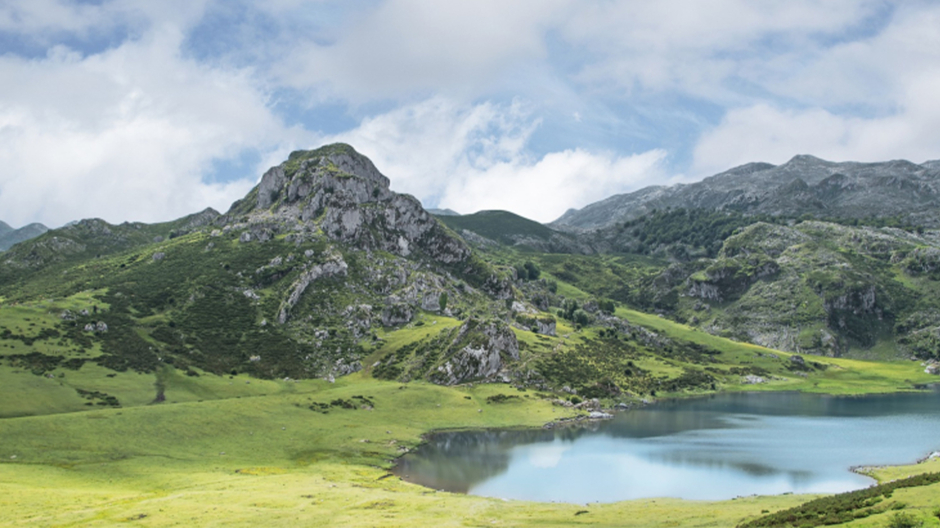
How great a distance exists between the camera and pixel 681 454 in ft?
306

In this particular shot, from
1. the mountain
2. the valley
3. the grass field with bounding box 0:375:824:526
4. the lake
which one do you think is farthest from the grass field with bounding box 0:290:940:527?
the lake

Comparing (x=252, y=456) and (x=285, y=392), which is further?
(x=285, y=392)

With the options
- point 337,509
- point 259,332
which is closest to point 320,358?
point 259,332

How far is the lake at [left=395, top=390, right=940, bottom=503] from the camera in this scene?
237ft

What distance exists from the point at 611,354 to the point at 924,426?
84088 millimetres

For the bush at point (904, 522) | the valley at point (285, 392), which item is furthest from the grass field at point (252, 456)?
the bush at point (904, 522)

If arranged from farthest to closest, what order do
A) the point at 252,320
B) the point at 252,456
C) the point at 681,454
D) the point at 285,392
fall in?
the point at 252,320
the point at 285,392
the point at 681,454
the point at 252,456

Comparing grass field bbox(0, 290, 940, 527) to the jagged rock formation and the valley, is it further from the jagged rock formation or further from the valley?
the jagged rock formation

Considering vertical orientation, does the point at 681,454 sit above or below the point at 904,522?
below

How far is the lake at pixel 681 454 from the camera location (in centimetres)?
7212

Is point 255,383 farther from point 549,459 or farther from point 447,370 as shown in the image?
point 549,459

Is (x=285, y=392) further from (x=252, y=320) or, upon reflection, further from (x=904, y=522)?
(x=904, y=522)

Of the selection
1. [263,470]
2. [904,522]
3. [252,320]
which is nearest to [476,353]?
[252,320]

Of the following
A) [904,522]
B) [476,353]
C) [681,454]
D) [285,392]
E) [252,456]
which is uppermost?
[476,353]
